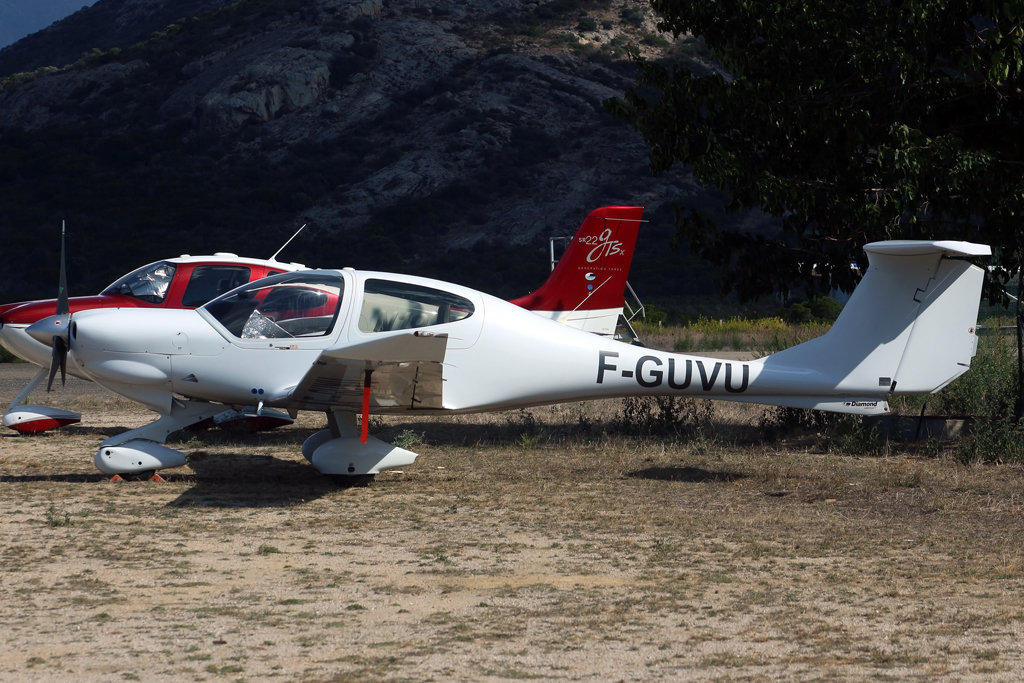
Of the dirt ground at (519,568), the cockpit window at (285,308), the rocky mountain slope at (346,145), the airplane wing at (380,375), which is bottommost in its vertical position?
the dirt ground at (519,568)

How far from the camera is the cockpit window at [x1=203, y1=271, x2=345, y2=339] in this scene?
9.38 m

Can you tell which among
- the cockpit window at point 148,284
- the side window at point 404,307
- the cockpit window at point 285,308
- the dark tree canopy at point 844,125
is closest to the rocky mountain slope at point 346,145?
the dark tree canopy at point 844,125

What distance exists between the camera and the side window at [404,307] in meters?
9.38

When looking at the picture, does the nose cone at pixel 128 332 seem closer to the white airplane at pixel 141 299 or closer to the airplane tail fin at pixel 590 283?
the white airplane at pixel 141 299

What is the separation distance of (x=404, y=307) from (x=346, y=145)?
5563 centimetres

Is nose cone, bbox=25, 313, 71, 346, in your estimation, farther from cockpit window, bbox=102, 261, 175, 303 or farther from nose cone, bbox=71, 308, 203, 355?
cockpit window, bbox=102, 261, 175, 303

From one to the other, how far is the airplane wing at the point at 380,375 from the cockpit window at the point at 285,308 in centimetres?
67

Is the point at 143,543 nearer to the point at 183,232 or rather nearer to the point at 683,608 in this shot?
the point at 683,608

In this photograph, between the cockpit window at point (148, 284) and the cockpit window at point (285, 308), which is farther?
the cockpit window at point (148, 284)

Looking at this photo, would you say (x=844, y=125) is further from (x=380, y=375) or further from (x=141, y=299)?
(x=141, y=299)

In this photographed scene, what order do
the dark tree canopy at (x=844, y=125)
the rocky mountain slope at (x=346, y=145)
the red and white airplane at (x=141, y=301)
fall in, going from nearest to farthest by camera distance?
the dark tree canopy at (x=844, y=125) → the red and white airplane at (x=141, y=301) → the rocky mountain slope at (x=346, y=145)

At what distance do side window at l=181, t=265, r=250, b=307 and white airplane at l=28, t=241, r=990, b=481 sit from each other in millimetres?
2775

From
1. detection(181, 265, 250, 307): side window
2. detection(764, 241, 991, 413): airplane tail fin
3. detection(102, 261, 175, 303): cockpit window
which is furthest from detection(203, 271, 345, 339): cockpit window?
detection(764, 241, 991, 413): airplane tail fin

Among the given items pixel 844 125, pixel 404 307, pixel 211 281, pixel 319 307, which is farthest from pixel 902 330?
pixel 211 281
